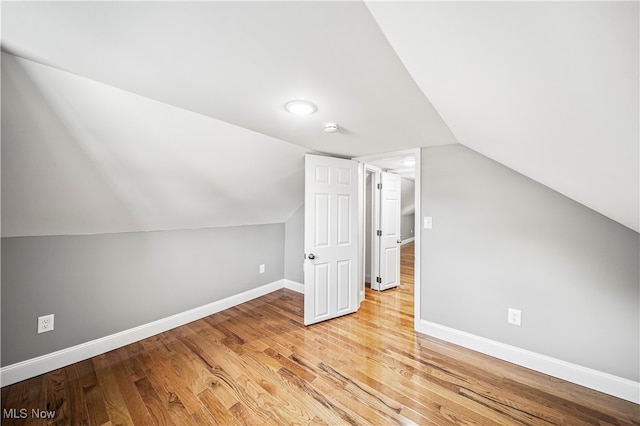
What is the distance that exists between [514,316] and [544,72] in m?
2.22

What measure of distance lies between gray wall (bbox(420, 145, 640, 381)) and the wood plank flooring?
317 millimetres

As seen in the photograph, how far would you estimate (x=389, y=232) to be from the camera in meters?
3.96

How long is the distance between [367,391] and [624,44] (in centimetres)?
213

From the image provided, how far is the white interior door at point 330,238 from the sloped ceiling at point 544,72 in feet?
5.12

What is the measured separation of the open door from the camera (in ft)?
12.6

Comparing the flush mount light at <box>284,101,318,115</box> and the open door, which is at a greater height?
the flush mount light at <box>284,101,318,115</box>

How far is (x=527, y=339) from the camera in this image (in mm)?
2061

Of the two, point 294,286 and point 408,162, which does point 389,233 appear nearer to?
point 408,162

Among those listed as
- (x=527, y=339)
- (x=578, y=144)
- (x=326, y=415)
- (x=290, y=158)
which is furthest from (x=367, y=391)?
(x=290, y=158)

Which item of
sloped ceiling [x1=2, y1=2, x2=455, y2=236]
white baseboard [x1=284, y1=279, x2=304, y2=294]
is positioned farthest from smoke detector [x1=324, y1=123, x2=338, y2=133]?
white baseboard [x1=284, y1=279, x2=304, y2=294]

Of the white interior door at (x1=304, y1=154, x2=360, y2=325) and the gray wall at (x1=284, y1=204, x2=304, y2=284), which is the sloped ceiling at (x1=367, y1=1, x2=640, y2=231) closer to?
the white interior door at (x1=304, y1=154, x2=360, y2=325)

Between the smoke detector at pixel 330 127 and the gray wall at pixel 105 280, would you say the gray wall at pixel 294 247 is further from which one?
the smoke detector at pixel 330 127

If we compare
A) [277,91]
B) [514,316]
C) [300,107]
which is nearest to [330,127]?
[300,107]

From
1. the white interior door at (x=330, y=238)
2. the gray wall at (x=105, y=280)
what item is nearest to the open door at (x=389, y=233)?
the white interior door at (x=330, y=238)
